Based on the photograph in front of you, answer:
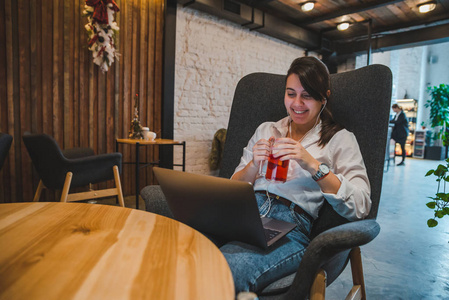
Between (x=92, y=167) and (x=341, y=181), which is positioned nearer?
(x=341, y=181)

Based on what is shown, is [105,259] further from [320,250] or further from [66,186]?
[66,186]

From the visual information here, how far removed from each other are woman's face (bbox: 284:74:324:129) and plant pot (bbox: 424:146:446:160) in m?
9.05

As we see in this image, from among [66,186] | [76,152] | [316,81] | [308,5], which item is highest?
[308,5]

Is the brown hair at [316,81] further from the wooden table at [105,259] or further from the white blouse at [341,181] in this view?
the wooden table at [105,259]

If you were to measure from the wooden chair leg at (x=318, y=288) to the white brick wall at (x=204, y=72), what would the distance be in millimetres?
3399

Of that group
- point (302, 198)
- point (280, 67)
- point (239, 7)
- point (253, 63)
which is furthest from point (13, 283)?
point (280, 67)

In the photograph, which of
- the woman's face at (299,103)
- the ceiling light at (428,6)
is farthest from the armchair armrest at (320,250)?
the ceiling light at (428,6)

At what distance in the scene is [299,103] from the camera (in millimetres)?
1332

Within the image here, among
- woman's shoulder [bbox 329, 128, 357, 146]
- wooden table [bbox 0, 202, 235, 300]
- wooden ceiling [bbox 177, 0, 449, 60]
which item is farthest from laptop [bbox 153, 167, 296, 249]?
wooden ceiling [bbox 177, 0, 449, 60]

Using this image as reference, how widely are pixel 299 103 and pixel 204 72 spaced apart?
3266mm

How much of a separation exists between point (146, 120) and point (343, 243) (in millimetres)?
3372

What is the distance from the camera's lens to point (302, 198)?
4.06ft

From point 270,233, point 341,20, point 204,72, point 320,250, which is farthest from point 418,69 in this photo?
point 320,250

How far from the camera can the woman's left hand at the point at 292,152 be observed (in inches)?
Result: 42.4
